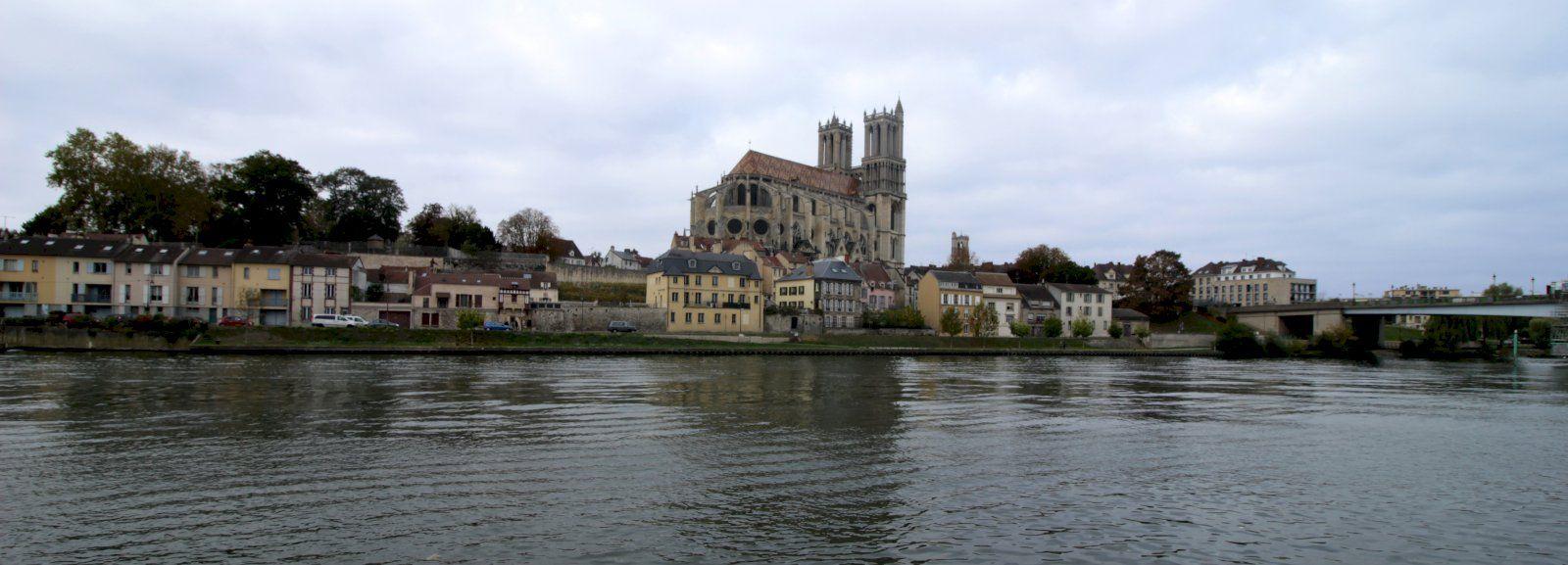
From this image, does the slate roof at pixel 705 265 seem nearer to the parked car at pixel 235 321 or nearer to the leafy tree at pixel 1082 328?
the parked car at pixel 235 321

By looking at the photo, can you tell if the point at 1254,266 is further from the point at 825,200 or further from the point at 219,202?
the point at 219,202

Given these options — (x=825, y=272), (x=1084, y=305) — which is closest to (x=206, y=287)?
(x=825, y=272)

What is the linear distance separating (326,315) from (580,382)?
2959 cm

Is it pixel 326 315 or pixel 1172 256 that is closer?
pixel 326 315

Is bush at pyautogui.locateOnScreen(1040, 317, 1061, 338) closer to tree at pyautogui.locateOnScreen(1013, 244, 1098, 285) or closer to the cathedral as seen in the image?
Result: tree at pyautogui.locateOnScreen(1013, 244, 1098, 285)

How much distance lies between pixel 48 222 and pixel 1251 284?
13930 centimetres

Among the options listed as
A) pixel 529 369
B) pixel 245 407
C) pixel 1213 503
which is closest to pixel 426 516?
pixel 1213 503

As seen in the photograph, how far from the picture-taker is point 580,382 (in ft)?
98.0

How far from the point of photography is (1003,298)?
78250mm

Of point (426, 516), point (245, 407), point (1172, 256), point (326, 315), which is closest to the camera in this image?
point (426, 516)

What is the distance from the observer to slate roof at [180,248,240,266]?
54781mm

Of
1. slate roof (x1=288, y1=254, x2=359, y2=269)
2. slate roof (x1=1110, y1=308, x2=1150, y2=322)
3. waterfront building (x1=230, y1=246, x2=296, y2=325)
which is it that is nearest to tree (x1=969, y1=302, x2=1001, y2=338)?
slate roof (x1=1110, y1=308, x2=1150, y2=322)

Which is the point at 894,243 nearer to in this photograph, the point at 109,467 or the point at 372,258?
the point at 372,258

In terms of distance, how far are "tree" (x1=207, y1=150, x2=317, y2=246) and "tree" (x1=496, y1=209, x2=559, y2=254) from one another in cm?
2067
